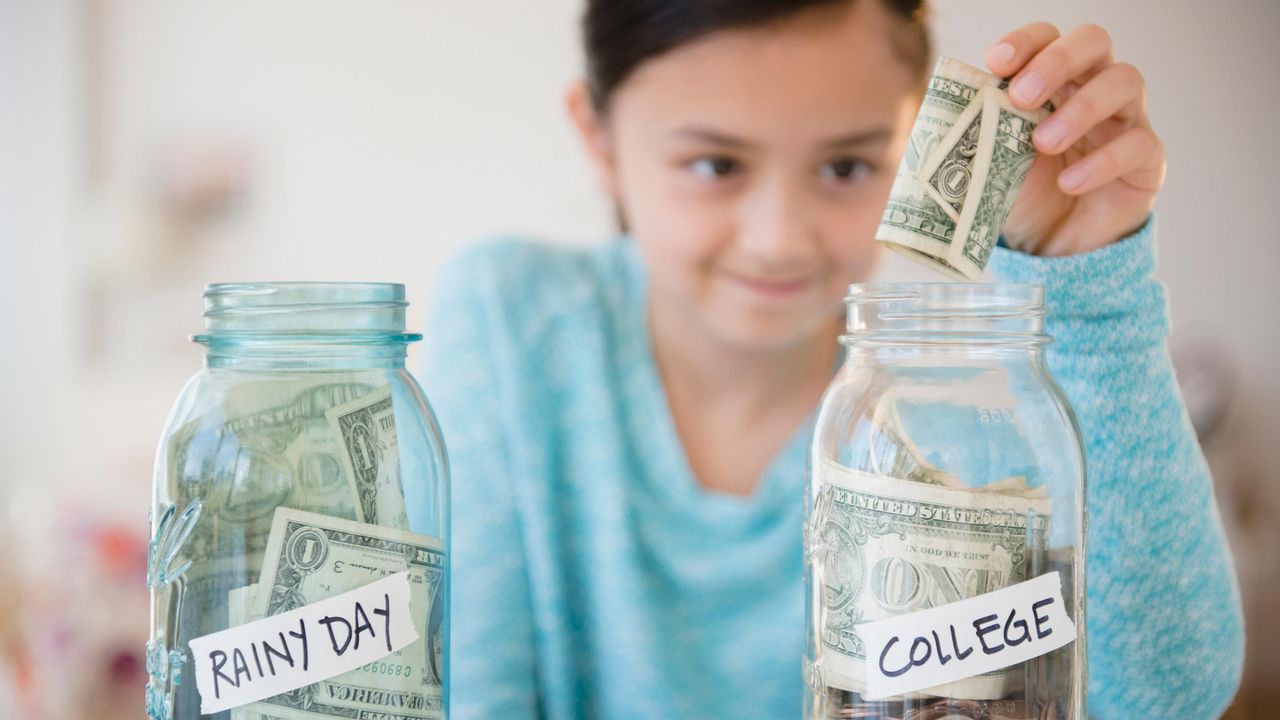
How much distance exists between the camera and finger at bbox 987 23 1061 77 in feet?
1.64

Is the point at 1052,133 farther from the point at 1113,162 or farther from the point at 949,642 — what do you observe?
the point at 949,642

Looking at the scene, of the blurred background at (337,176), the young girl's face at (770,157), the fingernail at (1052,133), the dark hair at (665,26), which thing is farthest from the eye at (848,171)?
the blurred background at (337,176)

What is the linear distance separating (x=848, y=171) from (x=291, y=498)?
571 millimetres

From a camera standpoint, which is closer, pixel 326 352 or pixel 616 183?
pixel 326 352

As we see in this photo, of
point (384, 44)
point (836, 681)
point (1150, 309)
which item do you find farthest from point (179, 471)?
point (384, 44)

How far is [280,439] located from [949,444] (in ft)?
0.96

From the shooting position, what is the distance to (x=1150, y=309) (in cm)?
58

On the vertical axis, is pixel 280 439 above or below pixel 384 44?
below

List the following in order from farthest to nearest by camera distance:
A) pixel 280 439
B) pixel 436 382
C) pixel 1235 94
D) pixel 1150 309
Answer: pixel 1235 94 → pixel 436 382 → pixel 1150 309 → pixel 280 439

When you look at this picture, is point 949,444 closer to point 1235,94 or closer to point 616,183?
point 616,183

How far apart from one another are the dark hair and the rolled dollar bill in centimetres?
34

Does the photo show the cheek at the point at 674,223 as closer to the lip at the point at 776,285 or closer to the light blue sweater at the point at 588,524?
the lip at the point at 776,285

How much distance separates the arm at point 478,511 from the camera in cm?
83

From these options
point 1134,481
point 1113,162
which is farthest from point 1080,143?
point 1134,481
